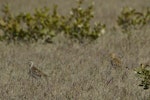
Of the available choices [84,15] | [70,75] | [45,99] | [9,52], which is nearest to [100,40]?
[84,15]

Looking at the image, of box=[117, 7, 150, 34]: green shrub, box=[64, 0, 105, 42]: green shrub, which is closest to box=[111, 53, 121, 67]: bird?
box=[64, 0, 105, 42]: green shrub

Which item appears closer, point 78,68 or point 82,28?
point 78,68

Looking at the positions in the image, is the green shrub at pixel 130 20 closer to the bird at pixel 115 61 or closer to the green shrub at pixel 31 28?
the green shrub at pixel 31 28

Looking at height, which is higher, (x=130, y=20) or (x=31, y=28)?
(x=31, y=28)

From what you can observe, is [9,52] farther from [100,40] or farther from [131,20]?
[131,20]

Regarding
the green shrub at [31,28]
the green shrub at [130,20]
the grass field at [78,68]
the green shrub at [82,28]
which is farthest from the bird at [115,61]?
the green shrub at [130,20]

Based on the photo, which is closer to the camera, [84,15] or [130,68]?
[130,68]

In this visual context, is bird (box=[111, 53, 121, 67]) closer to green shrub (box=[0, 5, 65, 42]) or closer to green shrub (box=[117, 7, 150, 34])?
green shrub (box=[0, 5, 65, 42])

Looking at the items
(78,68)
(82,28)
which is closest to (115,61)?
(78,68)

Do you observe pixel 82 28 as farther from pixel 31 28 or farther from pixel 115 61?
pixel 115 61
